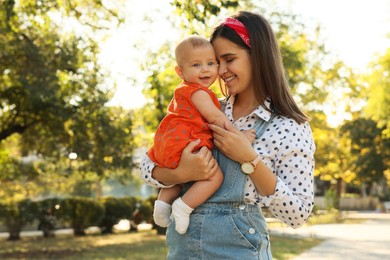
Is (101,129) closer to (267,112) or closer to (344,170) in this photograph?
(267,112)

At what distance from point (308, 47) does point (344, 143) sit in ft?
66.5

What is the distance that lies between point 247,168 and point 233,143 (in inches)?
4.4

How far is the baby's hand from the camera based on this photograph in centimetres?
262

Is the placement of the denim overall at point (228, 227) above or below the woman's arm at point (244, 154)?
below

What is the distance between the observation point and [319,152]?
35.6 m

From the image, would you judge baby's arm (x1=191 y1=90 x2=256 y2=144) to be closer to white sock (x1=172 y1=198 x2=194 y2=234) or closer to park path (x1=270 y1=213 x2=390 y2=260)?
white sock (x1=172 y1=198 x2=194 y2=234)

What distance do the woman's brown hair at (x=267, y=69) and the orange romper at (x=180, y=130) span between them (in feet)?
0.73

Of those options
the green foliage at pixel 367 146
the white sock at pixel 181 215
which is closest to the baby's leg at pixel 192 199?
the white sock at pixel 181 215

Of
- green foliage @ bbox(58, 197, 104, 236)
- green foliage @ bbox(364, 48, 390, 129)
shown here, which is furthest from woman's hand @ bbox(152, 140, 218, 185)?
green foliage @ bbox(58, 197, 104, 236)

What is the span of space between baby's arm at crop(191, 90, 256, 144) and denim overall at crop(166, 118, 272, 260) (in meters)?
0.06

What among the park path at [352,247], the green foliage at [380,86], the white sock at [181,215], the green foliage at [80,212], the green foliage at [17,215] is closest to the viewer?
the white sock at [181,215]

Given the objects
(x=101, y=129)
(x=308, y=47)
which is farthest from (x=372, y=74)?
(x=101, y=129)

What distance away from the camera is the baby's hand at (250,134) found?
2.62m

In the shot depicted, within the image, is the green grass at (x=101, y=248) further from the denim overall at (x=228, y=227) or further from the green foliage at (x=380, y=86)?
the denim overall at (x=228, y=227)
